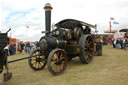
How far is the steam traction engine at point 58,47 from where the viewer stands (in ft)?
13.5

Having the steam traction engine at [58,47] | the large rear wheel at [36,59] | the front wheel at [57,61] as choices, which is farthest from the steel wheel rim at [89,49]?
the large rear wheel at [36,59]

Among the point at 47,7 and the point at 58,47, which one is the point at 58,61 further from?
the point at 47,7

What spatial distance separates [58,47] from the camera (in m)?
4.57

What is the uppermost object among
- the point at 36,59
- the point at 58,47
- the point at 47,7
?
the point at 47,7

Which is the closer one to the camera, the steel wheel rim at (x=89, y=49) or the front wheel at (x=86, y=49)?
the front wheel at (x=86, y=49)

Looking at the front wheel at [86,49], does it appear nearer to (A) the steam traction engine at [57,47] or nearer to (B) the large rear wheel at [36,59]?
(A) the steam traction engine at [57,47]

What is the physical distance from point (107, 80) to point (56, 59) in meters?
1.66

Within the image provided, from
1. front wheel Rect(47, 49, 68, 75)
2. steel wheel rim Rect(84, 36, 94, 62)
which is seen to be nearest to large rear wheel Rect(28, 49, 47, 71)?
front wheel Rect(47, 49, 68, 75)

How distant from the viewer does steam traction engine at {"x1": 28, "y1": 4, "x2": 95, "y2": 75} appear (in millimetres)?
4117

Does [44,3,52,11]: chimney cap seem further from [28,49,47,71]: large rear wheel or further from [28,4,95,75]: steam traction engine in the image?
[28,49,47,71]: large rear wheel

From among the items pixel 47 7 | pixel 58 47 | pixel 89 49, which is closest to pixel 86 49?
pixel 89 49

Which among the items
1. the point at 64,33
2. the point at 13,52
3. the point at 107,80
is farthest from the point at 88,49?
the point at 13,52

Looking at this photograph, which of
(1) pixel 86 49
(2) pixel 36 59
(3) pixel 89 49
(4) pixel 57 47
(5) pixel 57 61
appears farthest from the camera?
(3) pixel 89 49

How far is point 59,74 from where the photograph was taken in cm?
406
